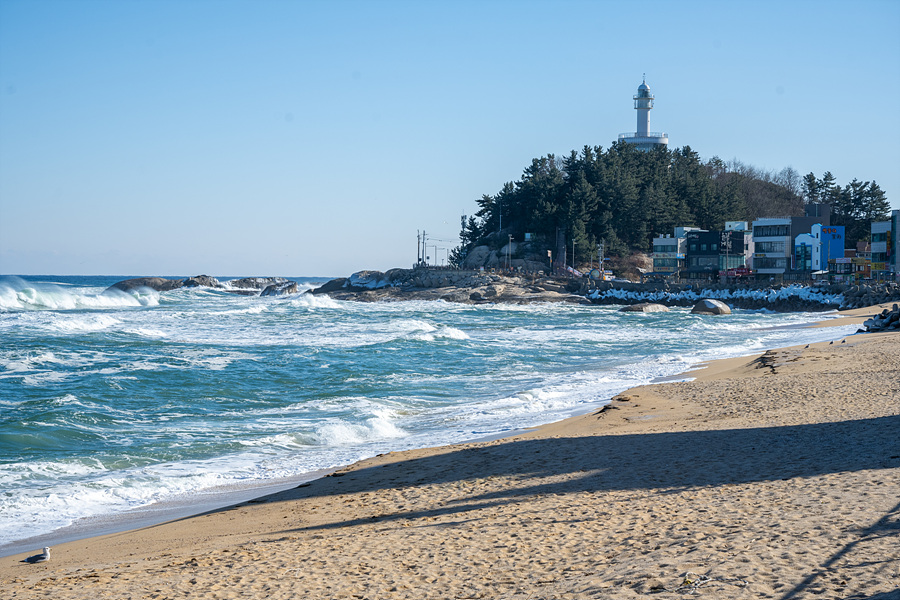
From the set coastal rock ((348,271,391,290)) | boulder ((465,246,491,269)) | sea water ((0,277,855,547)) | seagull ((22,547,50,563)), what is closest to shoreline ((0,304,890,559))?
sea water ((0,277,855,547))

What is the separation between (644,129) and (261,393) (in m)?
94.8

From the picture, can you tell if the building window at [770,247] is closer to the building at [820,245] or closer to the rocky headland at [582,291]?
the building at [820,245]

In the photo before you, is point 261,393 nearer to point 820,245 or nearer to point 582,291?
point 582,291

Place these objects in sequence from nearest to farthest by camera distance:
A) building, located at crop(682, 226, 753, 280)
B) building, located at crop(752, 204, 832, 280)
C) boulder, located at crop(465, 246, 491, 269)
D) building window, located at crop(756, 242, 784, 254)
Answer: building, located at crop(752, 204, 832, 280)
building, located at crop(682, 226, 753, 280)
building window, located at crop(756, 242, 784, 254)
boulder, located at crop(465, 246, 491, 269)

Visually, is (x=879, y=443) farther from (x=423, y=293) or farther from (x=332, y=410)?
(x=423, y=293)

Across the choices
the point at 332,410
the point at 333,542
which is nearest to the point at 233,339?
the point at 332,410

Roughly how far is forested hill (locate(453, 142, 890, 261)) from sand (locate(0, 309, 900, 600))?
69618mm

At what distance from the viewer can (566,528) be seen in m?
6.76

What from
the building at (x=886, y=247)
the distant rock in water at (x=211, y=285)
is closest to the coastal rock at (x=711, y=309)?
the building at (x=886, y=247)

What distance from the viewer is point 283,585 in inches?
229

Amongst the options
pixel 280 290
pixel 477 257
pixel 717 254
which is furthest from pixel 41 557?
pixel 280 290

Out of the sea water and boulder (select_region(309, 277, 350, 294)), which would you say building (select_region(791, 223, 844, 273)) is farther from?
boulder (select_region(309, 277, 350, 294))

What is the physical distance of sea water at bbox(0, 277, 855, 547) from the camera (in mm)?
11031

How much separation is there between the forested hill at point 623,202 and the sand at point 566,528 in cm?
6962
